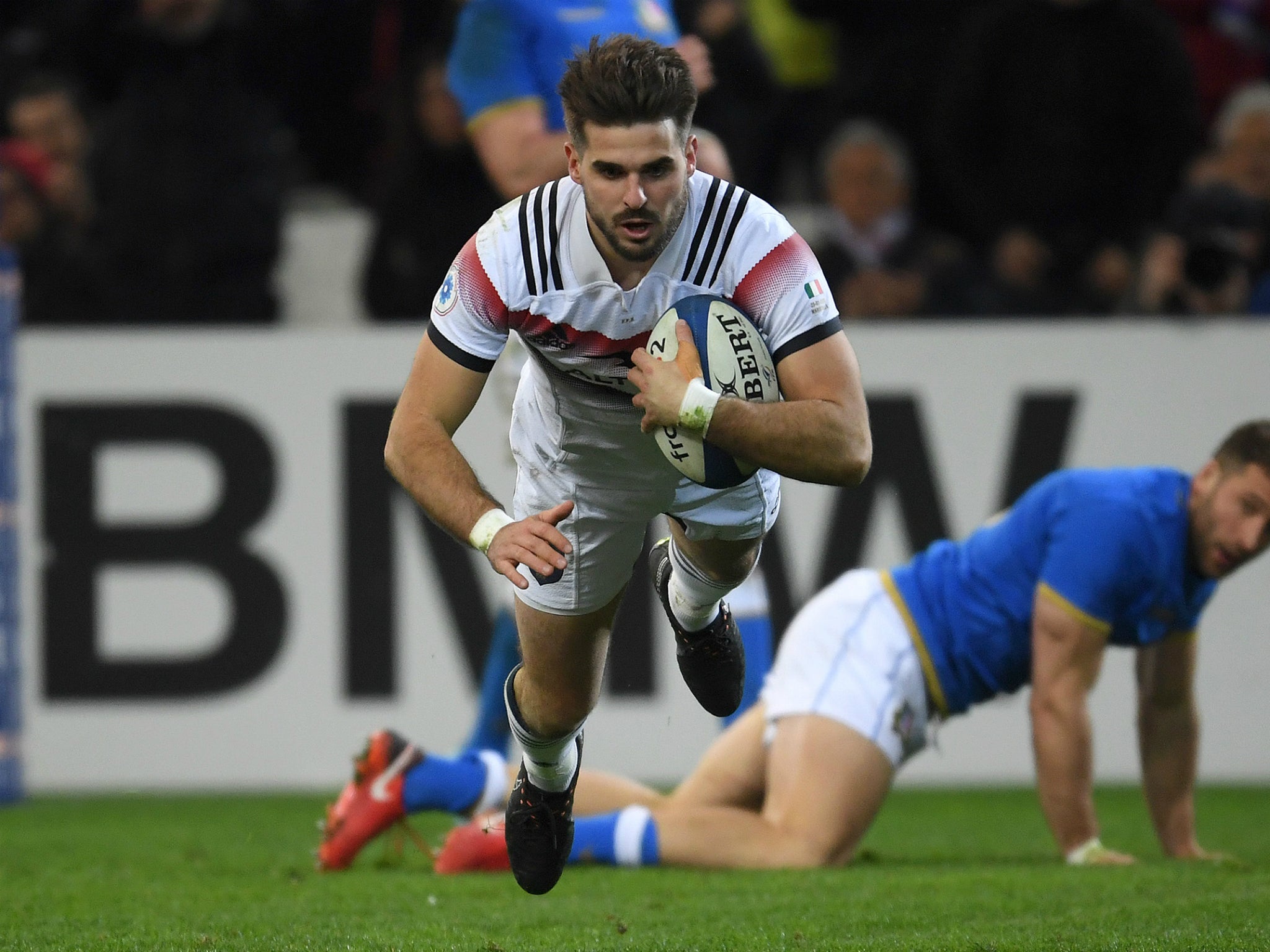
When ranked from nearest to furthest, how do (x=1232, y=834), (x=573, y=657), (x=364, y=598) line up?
(x=573, y=657), (x=1232, y=834), (x=364, y=598)

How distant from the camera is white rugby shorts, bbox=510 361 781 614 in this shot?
16.1 feet

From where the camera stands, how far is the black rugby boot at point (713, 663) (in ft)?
17.2

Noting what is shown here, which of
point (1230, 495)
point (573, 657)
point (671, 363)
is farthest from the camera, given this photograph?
point (1230, 495)

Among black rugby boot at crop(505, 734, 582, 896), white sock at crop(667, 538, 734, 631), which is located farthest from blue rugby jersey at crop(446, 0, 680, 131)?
black rugby boot at crop(505, 734, 582, 896)

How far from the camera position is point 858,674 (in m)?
6.23

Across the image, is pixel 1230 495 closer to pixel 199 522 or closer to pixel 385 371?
pixel 385 371

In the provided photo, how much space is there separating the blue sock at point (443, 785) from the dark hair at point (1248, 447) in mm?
2641

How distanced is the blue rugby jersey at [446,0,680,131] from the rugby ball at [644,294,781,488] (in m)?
2.35

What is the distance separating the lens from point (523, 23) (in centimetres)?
657

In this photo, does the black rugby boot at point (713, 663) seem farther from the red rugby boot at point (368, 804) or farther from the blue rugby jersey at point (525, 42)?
the blue rugby jersey at point (525, 42)

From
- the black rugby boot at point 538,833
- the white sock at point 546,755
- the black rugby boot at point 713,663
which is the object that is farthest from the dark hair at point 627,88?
the black rugby boot at point 538,833

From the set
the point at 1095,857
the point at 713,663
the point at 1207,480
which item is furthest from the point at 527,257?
the point at 1095,857

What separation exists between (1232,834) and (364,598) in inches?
148

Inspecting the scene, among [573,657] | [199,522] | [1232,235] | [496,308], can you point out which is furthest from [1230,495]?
[199,522]
